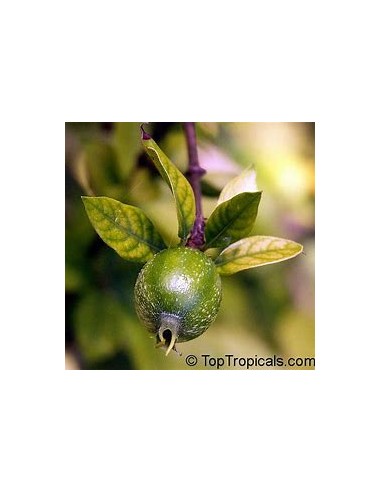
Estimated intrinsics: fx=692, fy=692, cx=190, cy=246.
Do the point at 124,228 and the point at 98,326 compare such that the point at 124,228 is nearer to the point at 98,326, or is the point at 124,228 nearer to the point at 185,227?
the point at 185,227

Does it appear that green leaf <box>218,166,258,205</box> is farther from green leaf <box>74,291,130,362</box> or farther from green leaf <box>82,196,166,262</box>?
green leaf <box>74,291,130,362</box>

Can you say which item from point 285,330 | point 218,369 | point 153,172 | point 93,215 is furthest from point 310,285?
point 93,215

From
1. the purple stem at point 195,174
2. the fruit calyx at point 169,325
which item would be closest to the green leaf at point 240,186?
the purple stem at point 195,174

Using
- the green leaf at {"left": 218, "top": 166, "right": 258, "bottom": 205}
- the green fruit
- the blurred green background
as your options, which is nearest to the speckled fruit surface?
the green fruit

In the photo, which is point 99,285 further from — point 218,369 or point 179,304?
point 179,304

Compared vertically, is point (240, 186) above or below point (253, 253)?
above

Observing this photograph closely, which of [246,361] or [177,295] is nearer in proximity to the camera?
[177,295]

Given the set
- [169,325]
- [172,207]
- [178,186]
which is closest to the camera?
[169,325]

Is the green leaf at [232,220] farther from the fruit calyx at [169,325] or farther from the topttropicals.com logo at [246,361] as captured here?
the topttropicals.com logo at [246,361]

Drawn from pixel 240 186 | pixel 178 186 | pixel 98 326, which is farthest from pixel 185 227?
pixel 98 326
